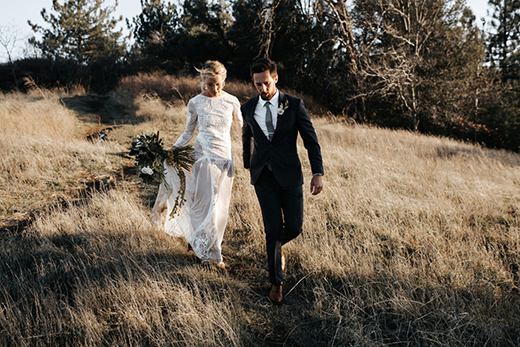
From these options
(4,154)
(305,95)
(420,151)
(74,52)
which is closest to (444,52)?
(305,95)

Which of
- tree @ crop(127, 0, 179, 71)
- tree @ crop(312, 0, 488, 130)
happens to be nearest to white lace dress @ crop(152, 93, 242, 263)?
tree @ crop(312, 0, 488, 130)

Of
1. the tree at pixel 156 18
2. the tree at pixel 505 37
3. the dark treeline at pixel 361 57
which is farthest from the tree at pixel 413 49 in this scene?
the tree at pixel 156 18

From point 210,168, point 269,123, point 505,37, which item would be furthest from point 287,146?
point 505,37

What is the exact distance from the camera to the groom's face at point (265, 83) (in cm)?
289

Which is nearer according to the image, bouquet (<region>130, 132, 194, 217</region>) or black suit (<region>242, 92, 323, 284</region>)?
black suit (<region>242, 92, 323, 284</region>)

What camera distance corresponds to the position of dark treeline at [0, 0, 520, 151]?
15.4 metres

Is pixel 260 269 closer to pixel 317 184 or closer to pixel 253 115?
pixel 317 184

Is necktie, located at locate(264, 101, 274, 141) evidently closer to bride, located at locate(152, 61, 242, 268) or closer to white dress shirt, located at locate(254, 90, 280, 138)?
white dress shirt, located at locate(254, 90, 280, 138)

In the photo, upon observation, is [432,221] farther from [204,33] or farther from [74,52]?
[74,52]

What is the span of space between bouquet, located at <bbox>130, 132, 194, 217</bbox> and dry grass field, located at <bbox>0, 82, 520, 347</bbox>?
0.32 meters

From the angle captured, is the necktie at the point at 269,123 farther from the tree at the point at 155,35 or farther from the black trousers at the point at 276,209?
the tree at the point at 155,35

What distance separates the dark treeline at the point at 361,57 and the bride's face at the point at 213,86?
380 inches

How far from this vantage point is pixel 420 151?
34.2 feet

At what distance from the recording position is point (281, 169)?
113 inches
